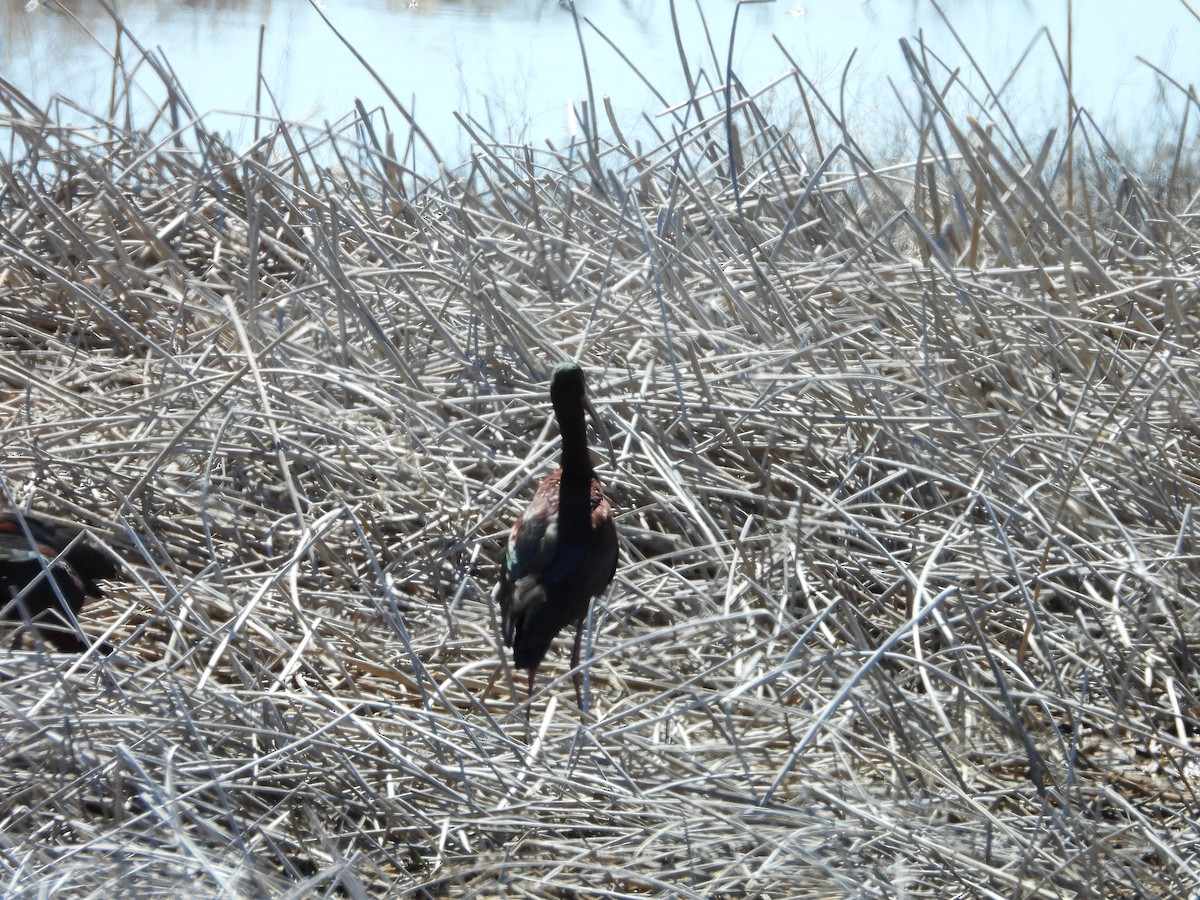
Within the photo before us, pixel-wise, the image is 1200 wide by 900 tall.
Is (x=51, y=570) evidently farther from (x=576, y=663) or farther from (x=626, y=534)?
(x=626, y=534)

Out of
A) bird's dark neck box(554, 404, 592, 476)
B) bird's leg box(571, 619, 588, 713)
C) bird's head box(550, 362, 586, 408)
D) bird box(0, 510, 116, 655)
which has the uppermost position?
bird's head box(550, 362, 586, 408)

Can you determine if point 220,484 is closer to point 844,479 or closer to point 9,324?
point 9,324

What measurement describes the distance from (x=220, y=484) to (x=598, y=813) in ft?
4.72

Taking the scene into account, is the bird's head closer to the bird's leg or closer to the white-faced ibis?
the white-faced ibis

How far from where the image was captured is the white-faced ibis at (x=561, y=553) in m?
2.02

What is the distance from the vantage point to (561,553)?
81.5 inches

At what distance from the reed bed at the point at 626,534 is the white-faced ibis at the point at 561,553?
0.14 metres

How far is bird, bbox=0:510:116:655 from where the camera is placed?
7.04 ft

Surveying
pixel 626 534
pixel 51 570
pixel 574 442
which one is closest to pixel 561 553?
pixel 574 442

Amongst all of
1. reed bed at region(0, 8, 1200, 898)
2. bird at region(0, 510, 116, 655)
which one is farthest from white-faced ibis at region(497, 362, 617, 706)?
bird at region(0, 510, 116, 655)

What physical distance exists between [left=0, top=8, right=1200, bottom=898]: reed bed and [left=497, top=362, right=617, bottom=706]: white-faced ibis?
144 mm

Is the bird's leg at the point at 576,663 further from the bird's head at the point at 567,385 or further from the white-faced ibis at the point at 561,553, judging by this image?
the bird's head at the point at 567,385

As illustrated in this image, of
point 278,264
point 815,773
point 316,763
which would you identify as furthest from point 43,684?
point 278,264

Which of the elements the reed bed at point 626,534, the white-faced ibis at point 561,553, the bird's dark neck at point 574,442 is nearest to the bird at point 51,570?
the reed bed at point 626,534
